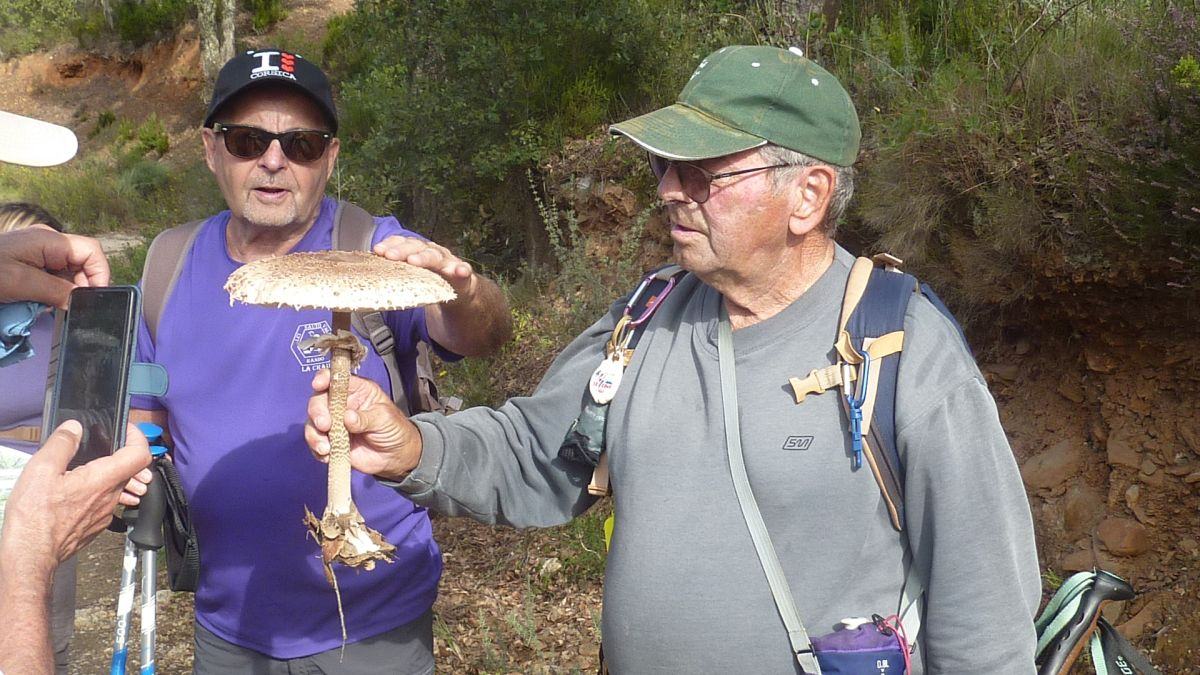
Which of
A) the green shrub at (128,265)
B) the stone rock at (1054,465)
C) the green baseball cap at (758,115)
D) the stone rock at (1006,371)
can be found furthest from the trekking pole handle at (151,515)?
the green shrub at (128,265)

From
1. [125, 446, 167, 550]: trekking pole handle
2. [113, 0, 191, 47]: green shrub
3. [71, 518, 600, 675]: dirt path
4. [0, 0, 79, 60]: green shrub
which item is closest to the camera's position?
[125, 446, 167, 550]: trekking pole handle

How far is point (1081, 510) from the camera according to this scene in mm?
4410

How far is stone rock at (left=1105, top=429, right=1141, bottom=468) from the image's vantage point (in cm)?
425

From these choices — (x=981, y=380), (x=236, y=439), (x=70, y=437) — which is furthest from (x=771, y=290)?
(x=70, y=437)

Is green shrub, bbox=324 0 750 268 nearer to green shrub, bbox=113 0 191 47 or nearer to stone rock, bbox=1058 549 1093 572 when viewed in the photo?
stone rock, bbox=1058 549 1093 572

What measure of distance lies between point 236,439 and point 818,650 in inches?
63.0

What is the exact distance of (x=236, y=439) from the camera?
2.61 metres

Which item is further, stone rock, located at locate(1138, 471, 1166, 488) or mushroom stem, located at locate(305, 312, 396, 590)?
stone rock, located at locate(1138, 471, 1166, 488)

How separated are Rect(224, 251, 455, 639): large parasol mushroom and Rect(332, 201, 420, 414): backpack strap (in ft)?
1.61

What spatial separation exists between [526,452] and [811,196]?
919mm

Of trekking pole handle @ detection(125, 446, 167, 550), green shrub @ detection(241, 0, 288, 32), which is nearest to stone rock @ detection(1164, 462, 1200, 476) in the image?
trekking pole handle @ detection(125, 446, 167, 550)

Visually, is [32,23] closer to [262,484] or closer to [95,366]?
[95,366]

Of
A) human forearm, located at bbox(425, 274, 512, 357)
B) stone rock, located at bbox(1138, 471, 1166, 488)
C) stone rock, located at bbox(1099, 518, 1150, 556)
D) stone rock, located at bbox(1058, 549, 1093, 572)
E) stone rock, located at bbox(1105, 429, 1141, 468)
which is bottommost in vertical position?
stone rock, located at bbox(1058, 549, 1093, 572)

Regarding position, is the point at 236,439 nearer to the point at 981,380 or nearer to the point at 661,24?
the point at 981,380
